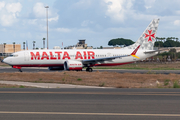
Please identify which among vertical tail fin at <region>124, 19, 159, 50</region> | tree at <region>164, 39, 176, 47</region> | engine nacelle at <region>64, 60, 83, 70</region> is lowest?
engine nacelle at <region>64, 60, 83, 70</region>

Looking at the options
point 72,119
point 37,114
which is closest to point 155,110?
point 72,119

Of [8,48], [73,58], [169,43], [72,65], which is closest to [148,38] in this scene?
[73,58]

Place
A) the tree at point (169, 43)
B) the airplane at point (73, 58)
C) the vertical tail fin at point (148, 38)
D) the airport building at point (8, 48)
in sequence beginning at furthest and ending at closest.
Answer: the airport building at point (8, 48), the tree at point (169, 43), the vertical tail fin at point (148, 38), the airplane at point (73, 58)

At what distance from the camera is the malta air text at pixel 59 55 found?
3812 cm

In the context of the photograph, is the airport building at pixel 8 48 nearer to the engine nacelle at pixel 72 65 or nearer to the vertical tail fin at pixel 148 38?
the vertical tail fin at pixel 148 38

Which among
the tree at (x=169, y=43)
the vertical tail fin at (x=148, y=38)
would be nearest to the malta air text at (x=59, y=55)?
the vertical tail fin at (x=148, y=38)

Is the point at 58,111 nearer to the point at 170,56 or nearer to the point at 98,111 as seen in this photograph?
the point at 98,111

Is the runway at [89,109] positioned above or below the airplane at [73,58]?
below

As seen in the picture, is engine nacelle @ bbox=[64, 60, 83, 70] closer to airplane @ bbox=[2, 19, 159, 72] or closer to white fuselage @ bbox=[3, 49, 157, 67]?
airplane @ bbox=[2, 19, 159, 72]

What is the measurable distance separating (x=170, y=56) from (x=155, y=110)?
73860 millimetres

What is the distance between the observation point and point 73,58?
39500mm

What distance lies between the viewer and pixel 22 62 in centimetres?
3778

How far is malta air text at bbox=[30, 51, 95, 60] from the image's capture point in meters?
38.1

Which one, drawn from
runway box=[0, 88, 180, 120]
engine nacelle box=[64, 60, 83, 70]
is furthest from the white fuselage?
runway box=[0, 88, 180, 120]
